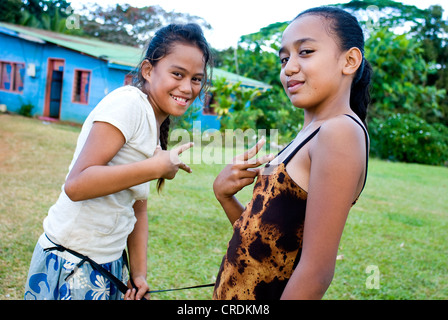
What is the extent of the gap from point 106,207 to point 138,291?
40 centimetres

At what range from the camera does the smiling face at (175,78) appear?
154cm

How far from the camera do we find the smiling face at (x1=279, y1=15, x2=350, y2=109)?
1.14 metres

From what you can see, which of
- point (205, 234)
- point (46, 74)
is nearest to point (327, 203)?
point (205, 234)

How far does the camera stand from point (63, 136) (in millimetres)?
9766

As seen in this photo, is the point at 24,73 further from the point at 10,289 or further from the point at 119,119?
the point at 119,119

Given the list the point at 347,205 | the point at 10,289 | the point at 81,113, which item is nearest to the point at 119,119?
the point at 347,205

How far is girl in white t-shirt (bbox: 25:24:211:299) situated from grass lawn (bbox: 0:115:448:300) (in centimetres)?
157

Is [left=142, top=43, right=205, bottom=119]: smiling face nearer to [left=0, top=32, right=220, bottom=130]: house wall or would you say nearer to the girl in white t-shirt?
the girl in white t-shirt

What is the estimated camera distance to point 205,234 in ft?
14.5

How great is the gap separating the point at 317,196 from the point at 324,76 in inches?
14.0
